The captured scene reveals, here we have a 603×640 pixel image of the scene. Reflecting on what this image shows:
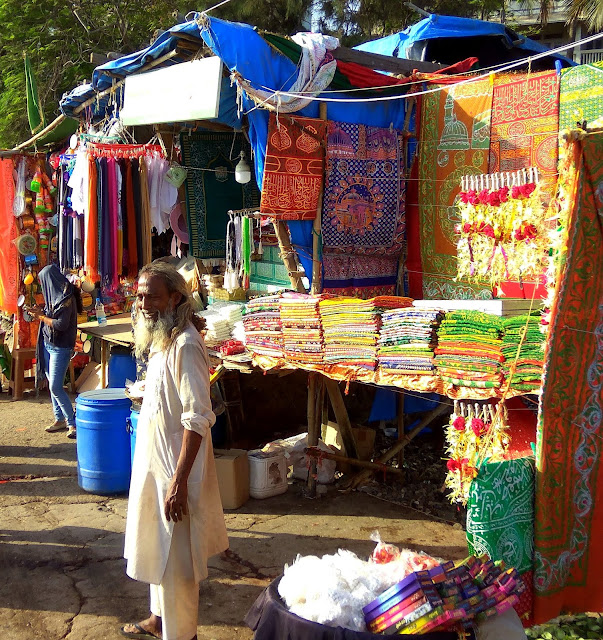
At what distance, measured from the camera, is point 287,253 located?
5.95 m

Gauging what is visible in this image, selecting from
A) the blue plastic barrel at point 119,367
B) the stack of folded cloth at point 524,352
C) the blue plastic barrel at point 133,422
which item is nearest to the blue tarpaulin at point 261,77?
the blue plastic barrel at point 133,422

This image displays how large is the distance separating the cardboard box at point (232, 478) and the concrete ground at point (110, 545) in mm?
94

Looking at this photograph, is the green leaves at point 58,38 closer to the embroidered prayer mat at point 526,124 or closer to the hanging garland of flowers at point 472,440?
the embroidered prayer mat at point 526,124

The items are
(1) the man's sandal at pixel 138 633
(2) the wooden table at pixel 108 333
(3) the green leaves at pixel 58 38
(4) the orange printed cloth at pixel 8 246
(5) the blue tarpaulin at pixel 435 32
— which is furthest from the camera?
(3) the green leaves at pixel 58 38

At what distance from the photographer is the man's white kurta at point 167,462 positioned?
10.1 feet

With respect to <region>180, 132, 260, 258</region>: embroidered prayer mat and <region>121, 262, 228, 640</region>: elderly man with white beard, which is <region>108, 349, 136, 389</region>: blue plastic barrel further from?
<region>121, 262, 228, 640</region>: elderly man with white beard

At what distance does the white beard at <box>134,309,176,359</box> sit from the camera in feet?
10.4

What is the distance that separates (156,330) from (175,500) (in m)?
0.74

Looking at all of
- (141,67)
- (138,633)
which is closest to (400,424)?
(138,633)

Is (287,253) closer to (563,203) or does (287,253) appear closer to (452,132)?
(452,132)

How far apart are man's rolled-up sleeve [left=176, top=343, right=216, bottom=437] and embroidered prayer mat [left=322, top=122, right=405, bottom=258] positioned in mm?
3072

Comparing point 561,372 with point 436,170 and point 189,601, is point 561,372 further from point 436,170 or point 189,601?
point 436,170

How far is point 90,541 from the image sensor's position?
4.88 meters

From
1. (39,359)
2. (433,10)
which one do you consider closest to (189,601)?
(39,359)
